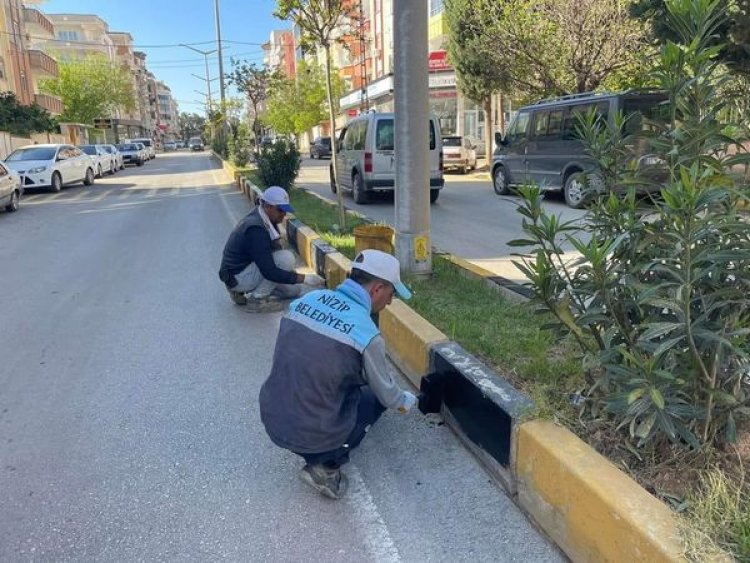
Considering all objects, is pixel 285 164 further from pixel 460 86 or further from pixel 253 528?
pixel 253 528

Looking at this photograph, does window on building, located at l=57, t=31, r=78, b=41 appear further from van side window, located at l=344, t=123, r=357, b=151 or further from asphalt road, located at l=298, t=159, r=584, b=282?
van side window, located at l=344, t=123, r=357, b=151

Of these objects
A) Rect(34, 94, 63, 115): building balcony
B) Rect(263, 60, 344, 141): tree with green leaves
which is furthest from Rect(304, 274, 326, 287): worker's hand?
Rect(263, 60, 344, 141): tree with green leaves

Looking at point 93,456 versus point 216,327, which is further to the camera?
point 216,327

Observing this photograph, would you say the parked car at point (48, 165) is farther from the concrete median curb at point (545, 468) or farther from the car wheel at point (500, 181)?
the concrete median curb at point (545, 468)

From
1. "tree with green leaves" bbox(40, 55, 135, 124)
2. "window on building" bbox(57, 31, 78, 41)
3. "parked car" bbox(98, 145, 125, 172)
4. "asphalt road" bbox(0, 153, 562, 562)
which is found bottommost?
"asphalt road" bbox(0, 153, 562, 562)

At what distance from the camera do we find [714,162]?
253 cm

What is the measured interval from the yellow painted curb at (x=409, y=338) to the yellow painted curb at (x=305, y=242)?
10.9 ft

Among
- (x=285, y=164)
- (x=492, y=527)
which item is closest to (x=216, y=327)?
(x=492, y=527)

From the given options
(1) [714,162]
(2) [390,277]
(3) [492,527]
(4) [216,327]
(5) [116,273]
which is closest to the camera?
(1) [714,162]

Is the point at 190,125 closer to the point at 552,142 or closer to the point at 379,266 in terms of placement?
the point at 552,142

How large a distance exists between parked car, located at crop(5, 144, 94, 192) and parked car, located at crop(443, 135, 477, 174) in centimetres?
1317

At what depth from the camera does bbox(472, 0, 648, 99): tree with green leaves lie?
1584 cm

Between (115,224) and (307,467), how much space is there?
11058 millimetres

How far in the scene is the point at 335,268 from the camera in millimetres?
6434
